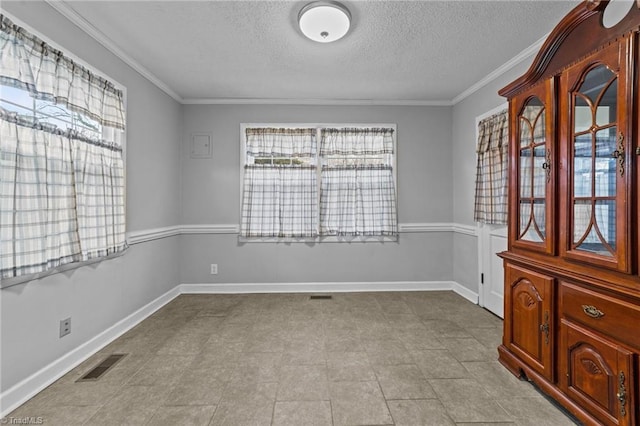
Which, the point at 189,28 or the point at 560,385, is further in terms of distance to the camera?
the point at 189,28

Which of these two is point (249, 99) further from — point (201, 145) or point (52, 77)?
point (52, 77)

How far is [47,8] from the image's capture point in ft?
6.79

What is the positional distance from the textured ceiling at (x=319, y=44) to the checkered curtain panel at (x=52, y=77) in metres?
0.45

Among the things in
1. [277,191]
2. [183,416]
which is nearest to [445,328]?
[183,416]

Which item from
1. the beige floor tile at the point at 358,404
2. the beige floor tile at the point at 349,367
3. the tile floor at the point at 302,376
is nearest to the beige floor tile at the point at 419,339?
the tile floor at the point at 302,376

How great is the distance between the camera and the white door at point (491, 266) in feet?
10.5

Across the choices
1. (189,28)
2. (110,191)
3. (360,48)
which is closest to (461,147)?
(360,48)

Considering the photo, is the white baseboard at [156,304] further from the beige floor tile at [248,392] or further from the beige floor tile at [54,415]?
the beige floor tile at [248,392]

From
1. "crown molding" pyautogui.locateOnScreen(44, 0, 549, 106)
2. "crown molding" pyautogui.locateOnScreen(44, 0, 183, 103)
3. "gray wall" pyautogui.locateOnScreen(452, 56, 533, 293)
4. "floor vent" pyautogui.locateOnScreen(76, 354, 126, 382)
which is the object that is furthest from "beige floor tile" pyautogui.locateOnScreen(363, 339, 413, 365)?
"crown molding" pyautogui.locateOnScreen(44, 0, 183, 103)

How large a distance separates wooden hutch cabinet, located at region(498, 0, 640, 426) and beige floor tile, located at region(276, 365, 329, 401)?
1375 millimetres

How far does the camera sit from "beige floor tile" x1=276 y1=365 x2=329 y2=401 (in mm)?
1912

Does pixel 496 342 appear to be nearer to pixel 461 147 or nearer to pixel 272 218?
pixel 461 147

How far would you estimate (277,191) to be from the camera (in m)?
4.14

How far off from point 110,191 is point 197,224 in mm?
1585
